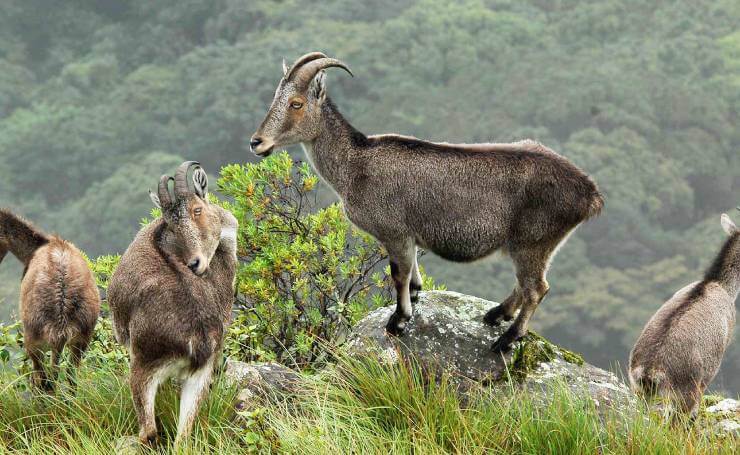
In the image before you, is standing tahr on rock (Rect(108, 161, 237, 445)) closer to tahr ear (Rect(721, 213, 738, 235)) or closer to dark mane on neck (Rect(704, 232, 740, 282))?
dark mane on neck (Rect(704, 232, 740, 282))

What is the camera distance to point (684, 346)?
329 inches

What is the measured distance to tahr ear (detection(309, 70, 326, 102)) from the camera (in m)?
7.47

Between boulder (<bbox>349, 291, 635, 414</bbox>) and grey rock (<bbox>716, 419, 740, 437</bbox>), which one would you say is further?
grey rock (<bbox>716, 419, 740, 437</bbox>)

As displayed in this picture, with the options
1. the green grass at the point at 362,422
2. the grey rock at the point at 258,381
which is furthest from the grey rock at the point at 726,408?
the grey rock at the point at 258,381

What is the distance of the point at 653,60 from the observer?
68438mm

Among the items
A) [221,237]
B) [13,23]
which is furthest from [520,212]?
[13,23]

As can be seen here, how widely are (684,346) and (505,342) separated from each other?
1.95 metres

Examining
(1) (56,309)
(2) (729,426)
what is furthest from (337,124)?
(2) (729,426)

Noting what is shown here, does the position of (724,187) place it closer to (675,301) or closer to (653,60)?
(653,60)

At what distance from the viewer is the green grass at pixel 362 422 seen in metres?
6.18

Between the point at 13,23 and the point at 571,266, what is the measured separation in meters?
46.1

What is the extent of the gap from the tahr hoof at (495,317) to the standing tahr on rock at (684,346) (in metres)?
1.24

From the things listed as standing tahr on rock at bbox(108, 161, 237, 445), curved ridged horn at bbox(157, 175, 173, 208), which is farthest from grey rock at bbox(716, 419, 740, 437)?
curved ridged horn at bbox(157, 175, 173, 208)

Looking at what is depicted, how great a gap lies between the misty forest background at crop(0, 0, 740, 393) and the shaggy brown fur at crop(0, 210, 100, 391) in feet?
128
